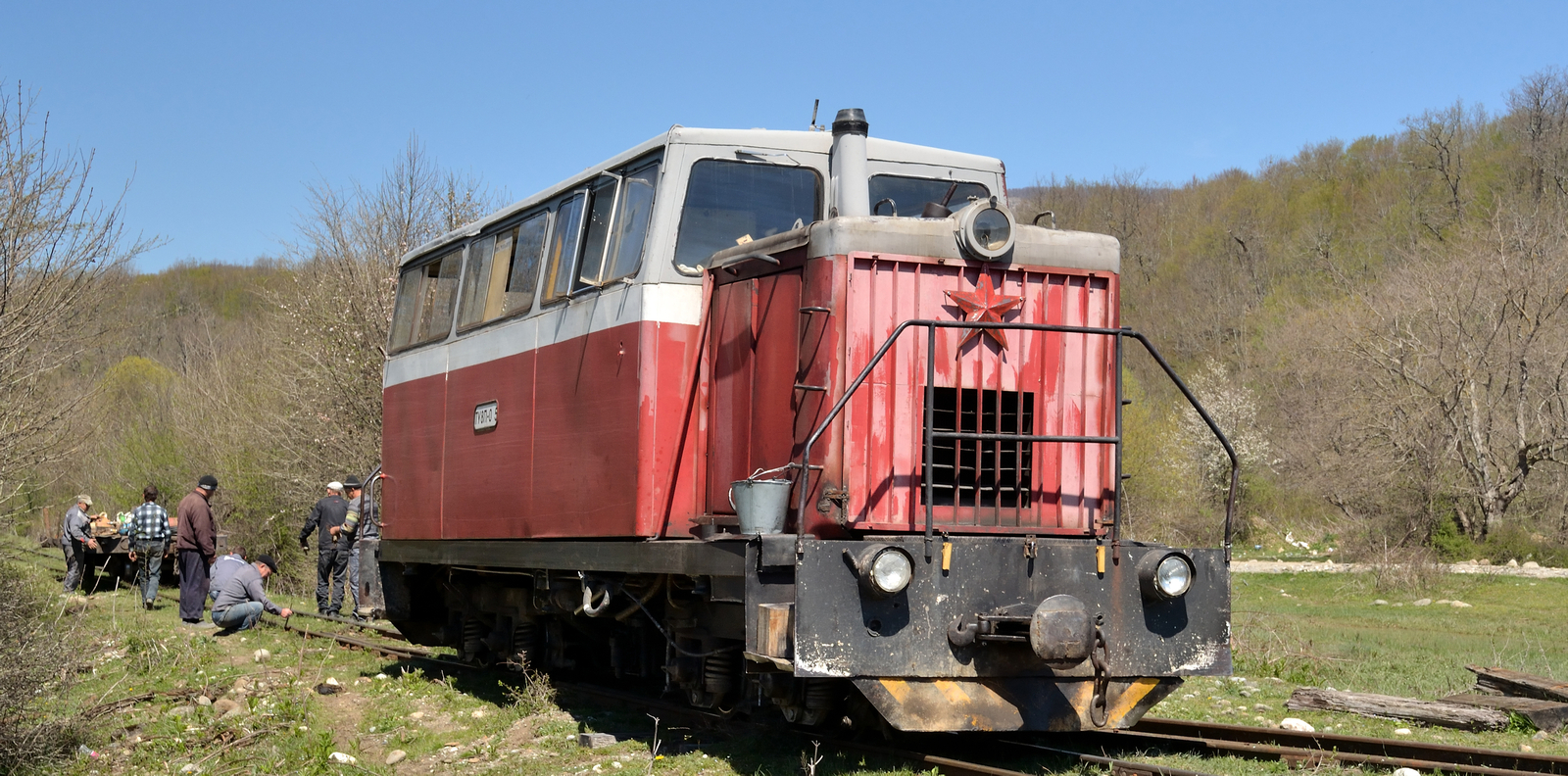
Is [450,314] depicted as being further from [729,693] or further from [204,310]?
[204,310]

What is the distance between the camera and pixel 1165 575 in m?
6.34

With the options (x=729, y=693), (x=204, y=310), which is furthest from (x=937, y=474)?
(x=204, y=310)

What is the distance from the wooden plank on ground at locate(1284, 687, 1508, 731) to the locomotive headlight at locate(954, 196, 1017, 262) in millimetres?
4141

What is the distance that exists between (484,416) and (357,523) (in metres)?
6.33

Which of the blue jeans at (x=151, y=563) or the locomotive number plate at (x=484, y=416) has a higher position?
the locomotive number plate at (x=484, y=416)

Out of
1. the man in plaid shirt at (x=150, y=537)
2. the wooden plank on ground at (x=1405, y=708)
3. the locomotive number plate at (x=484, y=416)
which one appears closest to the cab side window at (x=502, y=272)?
the locomotive number plate at (x=484, y=416)

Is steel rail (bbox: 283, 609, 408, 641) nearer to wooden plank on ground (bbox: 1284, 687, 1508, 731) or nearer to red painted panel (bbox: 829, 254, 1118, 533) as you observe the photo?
red painted panel (bbox: 829, 254, 1118, 533)

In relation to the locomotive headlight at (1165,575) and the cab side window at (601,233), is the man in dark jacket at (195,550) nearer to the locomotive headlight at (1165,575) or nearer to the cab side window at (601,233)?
the cab side window at (601,233)

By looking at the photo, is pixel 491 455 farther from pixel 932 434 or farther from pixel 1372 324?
pixel 1372 324

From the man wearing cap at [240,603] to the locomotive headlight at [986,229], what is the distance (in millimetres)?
9649

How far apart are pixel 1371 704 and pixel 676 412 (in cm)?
486

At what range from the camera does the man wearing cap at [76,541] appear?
17578mm

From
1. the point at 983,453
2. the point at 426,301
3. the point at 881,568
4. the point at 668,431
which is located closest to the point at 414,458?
the point at 426,301

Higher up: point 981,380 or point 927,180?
point 927,180
